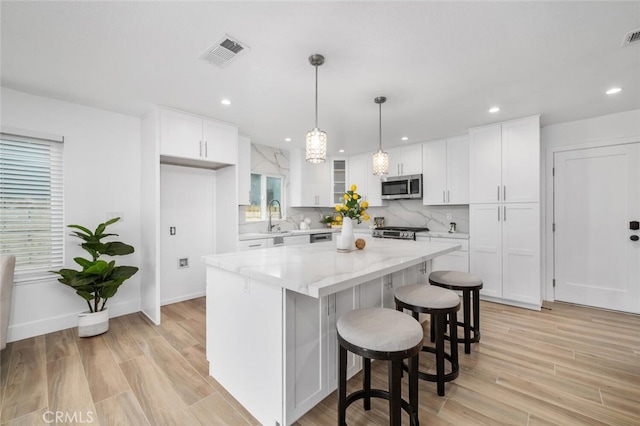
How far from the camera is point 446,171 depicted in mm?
4305

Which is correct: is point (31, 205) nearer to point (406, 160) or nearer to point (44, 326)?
point (44, 326)

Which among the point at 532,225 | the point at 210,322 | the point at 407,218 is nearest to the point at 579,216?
the point at 532,225

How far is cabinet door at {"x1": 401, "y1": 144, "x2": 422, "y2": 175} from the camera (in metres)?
4.61

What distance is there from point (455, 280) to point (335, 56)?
2.10 metres

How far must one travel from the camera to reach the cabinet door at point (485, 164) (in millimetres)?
3586

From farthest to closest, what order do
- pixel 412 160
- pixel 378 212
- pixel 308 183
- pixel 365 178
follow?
pixel 378 212, pixel 365 178, pixel 308 183, pixel 412 160

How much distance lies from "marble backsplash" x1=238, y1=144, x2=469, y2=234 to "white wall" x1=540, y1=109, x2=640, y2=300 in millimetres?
1026

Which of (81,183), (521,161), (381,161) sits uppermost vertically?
(521,161)

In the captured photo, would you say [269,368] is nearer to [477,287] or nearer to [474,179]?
[477,287]

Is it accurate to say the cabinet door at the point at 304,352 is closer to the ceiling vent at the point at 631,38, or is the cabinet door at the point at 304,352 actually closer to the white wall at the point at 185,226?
the white wall at the point at 185,226

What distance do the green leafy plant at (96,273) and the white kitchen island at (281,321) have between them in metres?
1.46

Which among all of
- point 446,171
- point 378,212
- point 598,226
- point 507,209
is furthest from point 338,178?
point 598,226

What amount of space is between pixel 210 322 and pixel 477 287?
2.18 meters

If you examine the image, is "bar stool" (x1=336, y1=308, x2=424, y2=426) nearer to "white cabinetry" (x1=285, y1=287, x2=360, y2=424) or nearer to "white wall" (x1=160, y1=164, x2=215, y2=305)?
"white cabinetry" (x1=285, y1=287, x2=360, y2=424)
